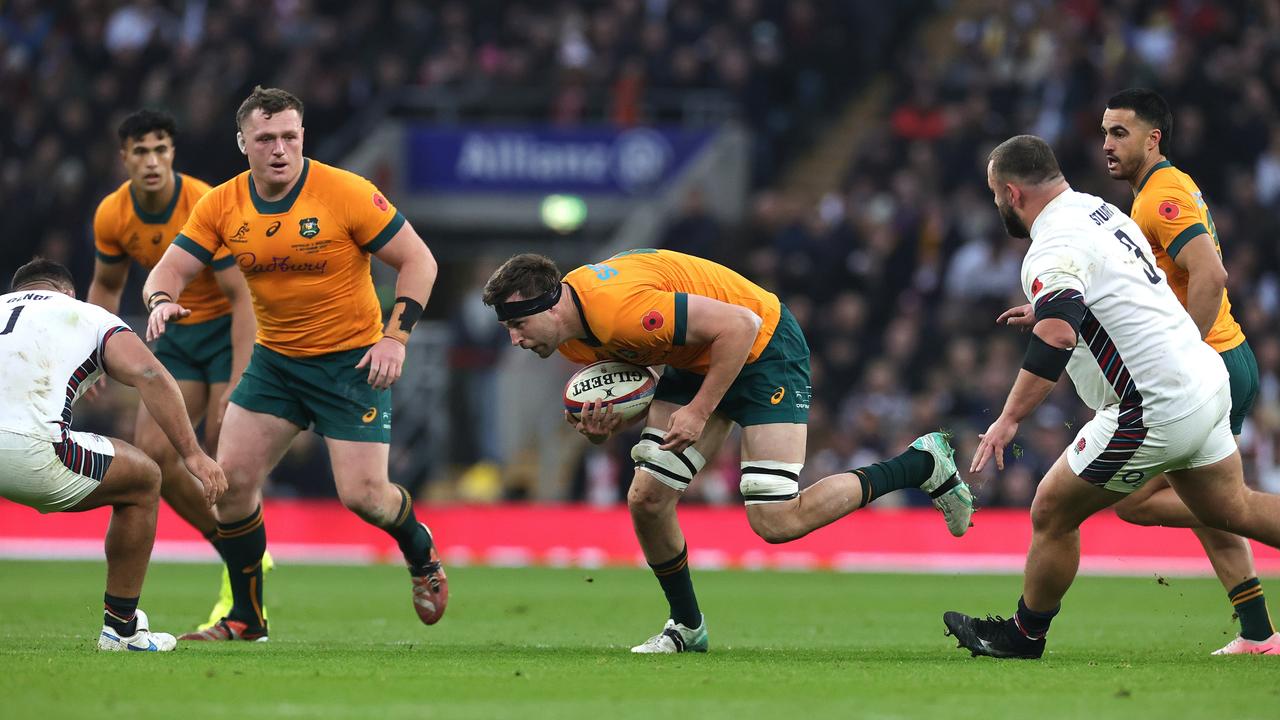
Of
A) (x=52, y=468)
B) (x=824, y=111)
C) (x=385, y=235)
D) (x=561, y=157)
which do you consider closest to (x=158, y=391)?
(x=52, y=468)

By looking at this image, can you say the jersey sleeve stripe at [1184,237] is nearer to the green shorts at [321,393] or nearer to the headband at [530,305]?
the headband at [530,305]

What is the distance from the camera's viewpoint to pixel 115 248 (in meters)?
10.3

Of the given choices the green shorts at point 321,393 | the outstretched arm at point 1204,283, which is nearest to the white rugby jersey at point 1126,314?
the outstretched arm at point 1204,283

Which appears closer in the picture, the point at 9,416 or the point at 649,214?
the point at 9,416

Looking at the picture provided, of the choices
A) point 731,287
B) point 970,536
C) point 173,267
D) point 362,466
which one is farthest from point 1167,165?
point 970,536

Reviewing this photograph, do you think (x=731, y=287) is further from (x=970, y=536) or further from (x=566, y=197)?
(x=566, y=197)

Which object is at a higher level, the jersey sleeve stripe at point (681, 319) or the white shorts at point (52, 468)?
the jersey sleeve stripe at point (681, 319)

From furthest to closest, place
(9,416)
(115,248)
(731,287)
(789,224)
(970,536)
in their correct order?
(789,224) < (970,536) < (115,248) < (731,287) < (9,416)

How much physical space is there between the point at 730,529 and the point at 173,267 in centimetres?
999

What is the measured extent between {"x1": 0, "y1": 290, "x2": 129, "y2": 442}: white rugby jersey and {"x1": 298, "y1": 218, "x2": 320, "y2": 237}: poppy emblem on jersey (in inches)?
49.8

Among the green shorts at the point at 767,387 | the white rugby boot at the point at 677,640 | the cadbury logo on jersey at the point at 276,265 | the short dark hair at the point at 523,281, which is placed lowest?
the white rugby boot at the point at 677,640

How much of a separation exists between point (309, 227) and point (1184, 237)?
15.0 ft

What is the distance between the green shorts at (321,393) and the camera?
9125 millimetres

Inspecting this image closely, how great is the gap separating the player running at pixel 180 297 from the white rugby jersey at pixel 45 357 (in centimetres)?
206
